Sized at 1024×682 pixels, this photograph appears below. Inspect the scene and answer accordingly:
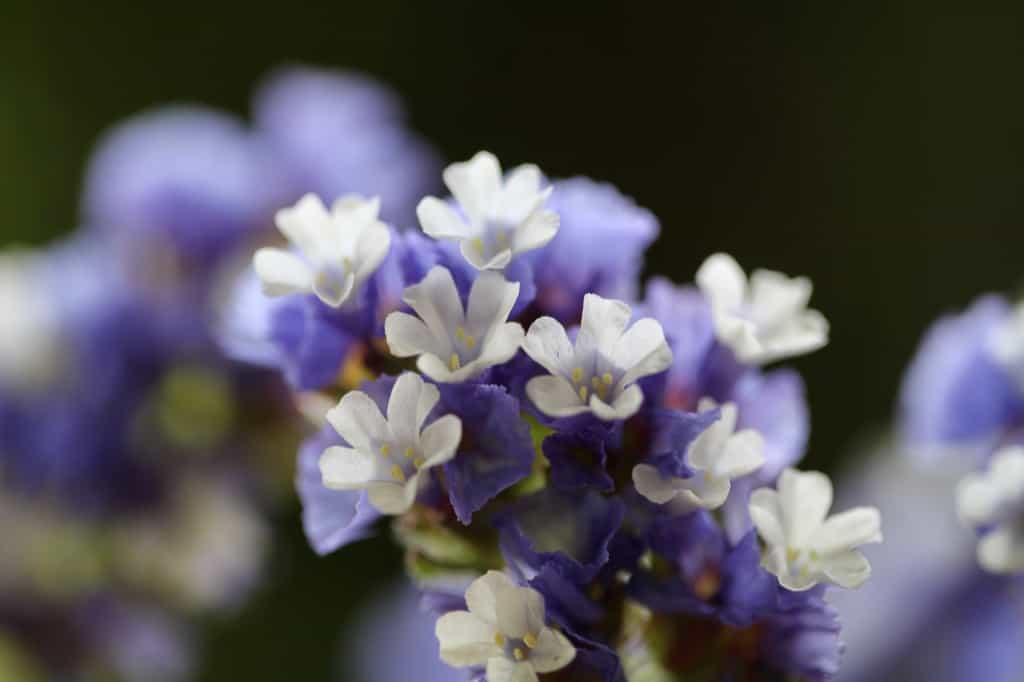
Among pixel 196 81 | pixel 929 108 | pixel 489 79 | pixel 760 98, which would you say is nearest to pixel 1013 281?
pixel 929 108

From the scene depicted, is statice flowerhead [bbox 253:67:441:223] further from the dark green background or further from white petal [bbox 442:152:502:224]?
the dark green background

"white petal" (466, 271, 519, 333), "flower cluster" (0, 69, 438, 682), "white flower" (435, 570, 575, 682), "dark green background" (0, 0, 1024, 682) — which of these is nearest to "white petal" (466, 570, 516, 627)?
"white flower" (435, 570, 575, 682)

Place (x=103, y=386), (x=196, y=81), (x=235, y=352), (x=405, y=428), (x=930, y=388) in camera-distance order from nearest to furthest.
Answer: (x=405, y=428), (x=235, y=352), (x=930, y=388), (x=103, y=386), (x=196, y=81)

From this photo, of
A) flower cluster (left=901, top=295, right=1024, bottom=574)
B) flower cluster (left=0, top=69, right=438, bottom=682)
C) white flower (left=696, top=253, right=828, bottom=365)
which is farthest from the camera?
flower cluster (left=0, top=69, right=438, bottom=682)

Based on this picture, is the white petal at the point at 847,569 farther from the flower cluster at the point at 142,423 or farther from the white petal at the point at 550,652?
the flower cluster at the point at 142,423

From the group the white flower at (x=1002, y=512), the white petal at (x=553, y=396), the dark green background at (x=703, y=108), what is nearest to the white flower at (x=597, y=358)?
the white petal at (x=553, y=396)

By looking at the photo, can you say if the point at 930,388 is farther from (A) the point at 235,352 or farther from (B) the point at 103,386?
(B) the point at 103,386
